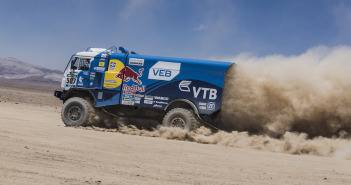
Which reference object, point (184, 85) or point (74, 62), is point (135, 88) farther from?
point (74, 62)

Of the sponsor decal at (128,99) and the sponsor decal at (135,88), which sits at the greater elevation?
the sponsor decal at (135,88)

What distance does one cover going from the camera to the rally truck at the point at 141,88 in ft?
31.8

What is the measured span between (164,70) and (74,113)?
3.47m

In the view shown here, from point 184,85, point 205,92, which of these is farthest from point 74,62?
point 205,92

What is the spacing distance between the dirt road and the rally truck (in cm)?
261

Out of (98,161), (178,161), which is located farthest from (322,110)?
(98,161)

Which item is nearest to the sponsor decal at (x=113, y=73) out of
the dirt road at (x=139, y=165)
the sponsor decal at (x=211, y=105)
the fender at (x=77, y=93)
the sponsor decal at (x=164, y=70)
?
the fender at (x=77, y=93)

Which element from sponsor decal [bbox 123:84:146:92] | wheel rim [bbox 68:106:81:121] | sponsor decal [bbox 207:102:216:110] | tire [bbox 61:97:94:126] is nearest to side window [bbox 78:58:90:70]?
tire [bbox 61:97:94:126]

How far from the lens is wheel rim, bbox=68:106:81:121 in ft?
34.9

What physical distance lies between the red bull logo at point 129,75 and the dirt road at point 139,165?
127 inches

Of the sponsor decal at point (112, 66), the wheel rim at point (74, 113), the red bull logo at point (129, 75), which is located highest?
the sponsor decal at point (112, 66)

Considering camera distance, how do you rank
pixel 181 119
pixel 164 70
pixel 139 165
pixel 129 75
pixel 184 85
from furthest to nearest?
1. pixel 129 75
2. pixel 164 70
3. pixel 184 85
4. pixel 181 119
5. pixel 139 165

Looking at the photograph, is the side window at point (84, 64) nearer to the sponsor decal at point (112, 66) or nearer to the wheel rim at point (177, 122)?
the sponsor decal at point (112, 66)

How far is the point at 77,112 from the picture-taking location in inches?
420
